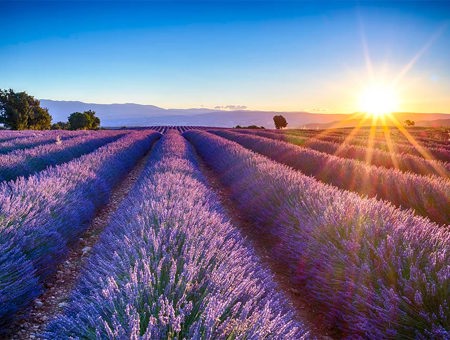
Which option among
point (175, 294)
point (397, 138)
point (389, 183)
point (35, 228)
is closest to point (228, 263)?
point (175, 294)

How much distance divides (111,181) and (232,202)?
9.45 ft

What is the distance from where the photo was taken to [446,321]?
163cm

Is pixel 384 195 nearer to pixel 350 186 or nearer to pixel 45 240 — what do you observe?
pixel 350 186

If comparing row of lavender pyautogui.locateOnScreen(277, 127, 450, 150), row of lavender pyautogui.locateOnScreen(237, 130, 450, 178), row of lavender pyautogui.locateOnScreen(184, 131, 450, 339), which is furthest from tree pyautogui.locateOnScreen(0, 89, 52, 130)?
row of lavender pyautogui.locateOnScreen(184, 131, 450, 339)

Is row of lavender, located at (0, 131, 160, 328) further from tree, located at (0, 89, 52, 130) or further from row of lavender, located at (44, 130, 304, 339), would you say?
tree, located at (0, 89, 52, 130)

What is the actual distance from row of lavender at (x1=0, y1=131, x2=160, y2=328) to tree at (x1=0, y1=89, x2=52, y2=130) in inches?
1802

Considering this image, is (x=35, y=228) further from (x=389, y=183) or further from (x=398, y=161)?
(x=398, y=161)

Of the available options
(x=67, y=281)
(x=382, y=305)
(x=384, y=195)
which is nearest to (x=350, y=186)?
(x=384, y=195)

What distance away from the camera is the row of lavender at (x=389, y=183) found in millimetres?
4223

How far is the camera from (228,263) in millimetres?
1852

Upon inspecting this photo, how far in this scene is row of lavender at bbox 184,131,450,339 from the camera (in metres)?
1.80

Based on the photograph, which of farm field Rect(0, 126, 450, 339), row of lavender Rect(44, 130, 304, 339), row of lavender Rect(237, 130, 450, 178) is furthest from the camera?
row of lavender Rect(237, 130, 450, 178)

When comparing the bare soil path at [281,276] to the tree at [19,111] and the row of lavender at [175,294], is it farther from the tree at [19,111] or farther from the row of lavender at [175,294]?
the tree at [19,111]

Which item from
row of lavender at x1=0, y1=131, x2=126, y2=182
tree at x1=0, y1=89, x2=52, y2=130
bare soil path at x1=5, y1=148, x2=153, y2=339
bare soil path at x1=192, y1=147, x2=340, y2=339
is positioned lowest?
bare soil path at x1=192, y1=147, x2=340, y2=339
